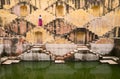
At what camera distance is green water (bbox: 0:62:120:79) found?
6.05 meters

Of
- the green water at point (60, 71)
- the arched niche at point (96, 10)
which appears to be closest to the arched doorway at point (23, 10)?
the green water at point (60, 71)

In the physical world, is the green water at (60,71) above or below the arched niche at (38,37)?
below

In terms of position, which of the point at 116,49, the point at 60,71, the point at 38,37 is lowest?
the point at 60,71

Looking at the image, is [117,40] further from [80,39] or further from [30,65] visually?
[30,65]

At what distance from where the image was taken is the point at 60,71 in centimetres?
661

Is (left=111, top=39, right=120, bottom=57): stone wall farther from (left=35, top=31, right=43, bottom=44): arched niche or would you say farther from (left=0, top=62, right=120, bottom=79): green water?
(left=35, top=31, right=43, bottom=44): arched niche

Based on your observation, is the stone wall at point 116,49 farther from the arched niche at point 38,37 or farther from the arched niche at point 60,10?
the arched niche at point 38,37

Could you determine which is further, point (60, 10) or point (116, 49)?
point (60, 10)

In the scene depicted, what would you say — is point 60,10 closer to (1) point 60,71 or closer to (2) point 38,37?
(2) point 38,37

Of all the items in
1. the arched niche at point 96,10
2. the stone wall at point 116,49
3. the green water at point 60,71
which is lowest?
the green water at point 60,71

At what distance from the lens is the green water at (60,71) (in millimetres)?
6052

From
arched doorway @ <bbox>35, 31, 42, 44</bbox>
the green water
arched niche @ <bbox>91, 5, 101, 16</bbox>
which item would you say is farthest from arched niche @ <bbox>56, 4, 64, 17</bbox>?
the green water

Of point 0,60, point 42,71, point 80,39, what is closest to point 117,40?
point 80,39

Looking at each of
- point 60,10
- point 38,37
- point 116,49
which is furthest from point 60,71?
point 60,10
